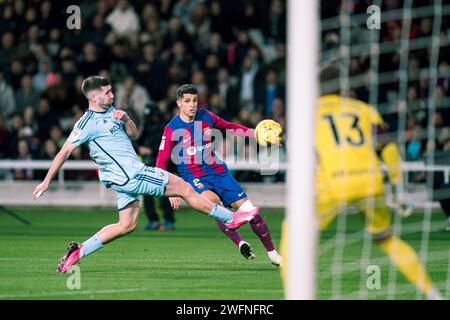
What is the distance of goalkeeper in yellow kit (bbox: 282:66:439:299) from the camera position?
25.6 feet

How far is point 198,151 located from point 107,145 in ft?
5.10

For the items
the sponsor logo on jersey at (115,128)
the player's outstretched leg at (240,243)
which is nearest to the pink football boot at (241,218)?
the player's outstretched leg at (240,243)

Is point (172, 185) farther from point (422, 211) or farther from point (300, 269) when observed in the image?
point (422, 211)

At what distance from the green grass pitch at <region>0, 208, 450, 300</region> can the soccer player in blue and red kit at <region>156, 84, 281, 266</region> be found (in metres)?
0.79

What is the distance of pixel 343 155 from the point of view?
7.85 metres

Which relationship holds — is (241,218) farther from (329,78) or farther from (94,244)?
(329,78)

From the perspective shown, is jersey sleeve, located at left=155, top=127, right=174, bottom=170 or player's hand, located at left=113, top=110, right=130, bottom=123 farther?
jersey sleeve, located at left=155, top=127, right=174, bottom=170

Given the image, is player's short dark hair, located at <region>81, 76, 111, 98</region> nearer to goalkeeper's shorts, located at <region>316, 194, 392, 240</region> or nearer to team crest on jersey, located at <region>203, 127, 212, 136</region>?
team crest on jersey, located at <region>203, 127, 212, 136</region>

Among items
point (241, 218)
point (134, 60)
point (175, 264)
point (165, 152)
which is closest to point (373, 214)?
point (241, 218)

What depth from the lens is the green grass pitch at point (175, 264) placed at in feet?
29.4

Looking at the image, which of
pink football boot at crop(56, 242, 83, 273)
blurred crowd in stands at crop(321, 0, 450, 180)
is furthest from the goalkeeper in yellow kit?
blurred crowd in stands at crop(321, 0, 450, 180)

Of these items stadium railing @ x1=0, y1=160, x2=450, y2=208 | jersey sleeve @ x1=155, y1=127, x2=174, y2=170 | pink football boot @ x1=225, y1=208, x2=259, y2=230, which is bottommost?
stadium railing @ x1=0, y1=160, x2=450, y2=208

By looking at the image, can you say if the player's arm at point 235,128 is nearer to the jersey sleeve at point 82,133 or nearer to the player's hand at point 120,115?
the player's hand at point 120,115
